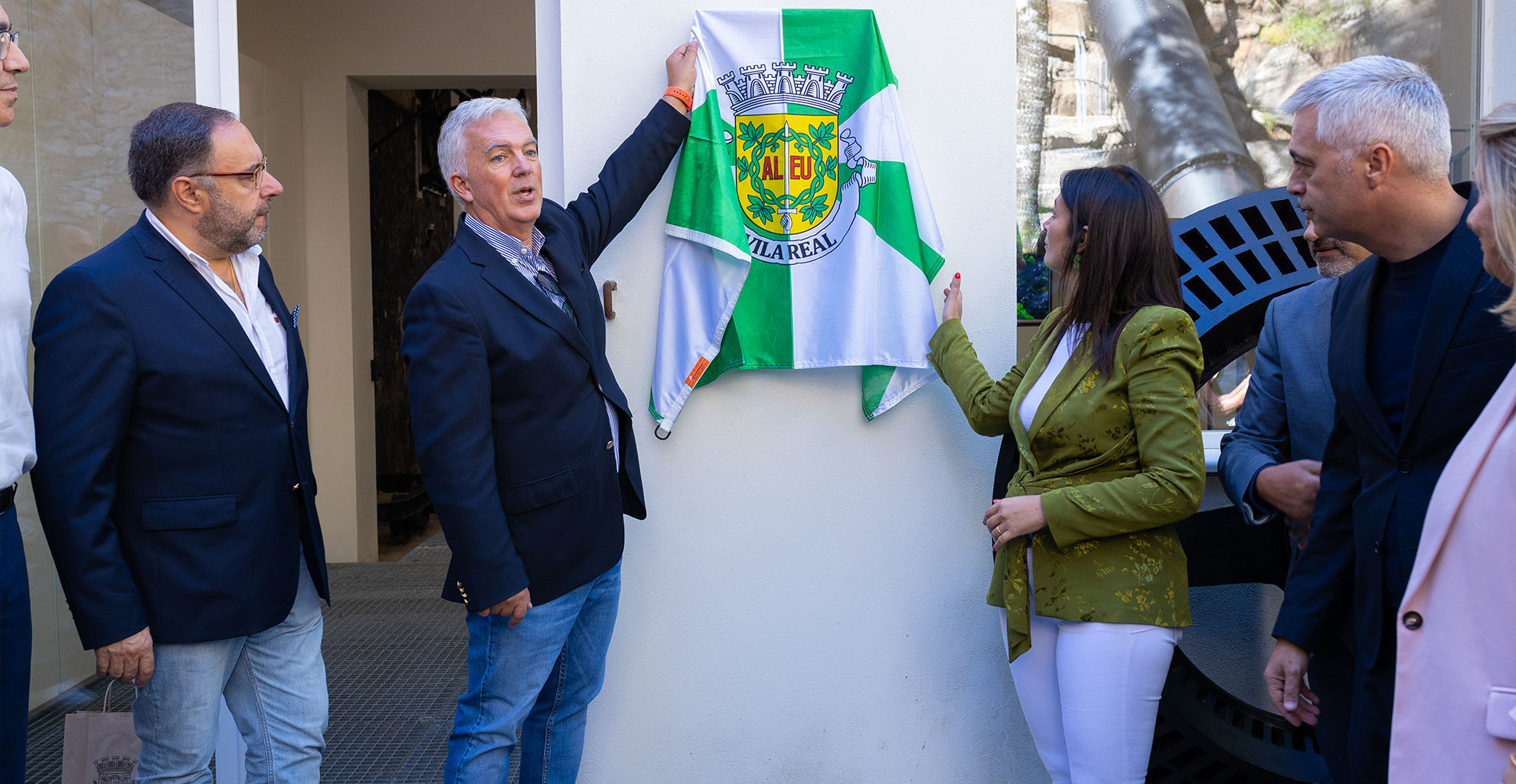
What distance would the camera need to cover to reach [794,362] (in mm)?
2578

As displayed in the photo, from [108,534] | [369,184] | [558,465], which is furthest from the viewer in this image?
[369,184]

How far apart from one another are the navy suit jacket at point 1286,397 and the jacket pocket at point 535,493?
4.47 ft

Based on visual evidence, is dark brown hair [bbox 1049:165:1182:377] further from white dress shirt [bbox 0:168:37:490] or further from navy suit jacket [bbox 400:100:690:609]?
white dress shirt [bbox 0:168:37:490]

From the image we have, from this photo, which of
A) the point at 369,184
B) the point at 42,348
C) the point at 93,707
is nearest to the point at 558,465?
the point at 42,348

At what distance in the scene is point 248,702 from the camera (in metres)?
2.05

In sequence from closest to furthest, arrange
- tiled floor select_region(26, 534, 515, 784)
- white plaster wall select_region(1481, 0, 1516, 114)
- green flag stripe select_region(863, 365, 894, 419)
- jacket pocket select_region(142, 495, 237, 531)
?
jacket pocket select_region(142, 495, 237, 531) → green flag stripe select_region(863, 365, 894, 419) → white plaster wall select_region(1481, 0, 1516, 114) → tiled floor select_region(26, 534, 515, 784)

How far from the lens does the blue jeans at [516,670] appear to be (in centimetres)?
209

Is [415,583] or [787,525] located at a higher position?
[787,525]

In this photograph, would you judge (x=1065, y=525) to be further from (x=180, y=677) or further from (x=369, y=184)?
(x=369, y=184)

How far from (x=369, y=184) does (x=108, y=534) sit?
173 inches

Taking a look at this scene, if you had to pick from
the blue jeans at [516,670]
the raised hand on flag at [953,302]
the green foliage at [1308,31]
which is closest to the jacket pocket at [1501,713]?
the raised hand on flag at [953,302]

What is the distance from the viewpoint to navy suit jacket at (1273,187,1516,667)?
1451mm

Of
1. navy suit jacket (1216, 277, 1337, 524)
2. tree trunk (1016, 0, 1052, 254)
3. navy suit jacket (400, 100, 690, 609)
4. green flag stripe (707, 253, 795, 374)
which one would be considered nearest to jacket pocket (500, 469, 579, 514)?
navy suit jacket (400, 100, 690, 609)

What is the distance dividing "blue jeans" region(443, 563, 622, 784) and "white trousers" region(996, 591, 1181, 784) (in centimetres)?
102
